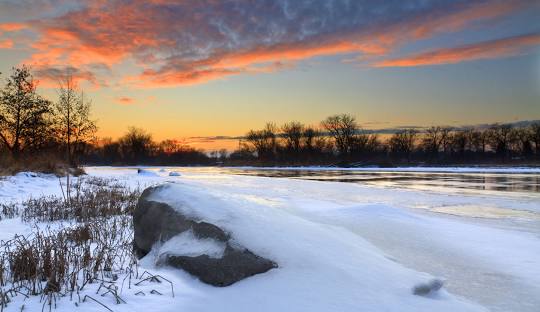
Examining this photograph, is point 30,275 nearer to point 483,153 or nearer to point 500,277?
point 500,277

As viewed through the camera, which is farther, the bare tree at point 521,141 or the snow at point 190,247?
the bare tree at point 521,141

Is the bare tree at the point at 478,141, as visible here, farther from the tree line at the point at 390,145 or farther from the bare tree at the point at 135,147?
the bare tree at the point at 135,147

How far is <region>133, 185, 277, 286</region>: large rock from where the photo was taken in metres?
3.69

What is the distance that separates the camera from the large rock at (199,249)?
3686mm

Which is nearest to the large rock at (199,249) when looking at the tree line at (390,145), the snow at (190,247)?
the snow at (190,247)

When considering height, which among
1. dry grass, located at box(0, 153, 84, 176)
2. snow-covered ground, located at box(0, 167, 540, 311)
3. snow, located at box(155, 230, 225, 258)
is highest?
dry grass, located at box(0, 153, 84, 176)

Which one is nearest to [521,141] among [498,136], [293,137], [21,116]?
[498,136]

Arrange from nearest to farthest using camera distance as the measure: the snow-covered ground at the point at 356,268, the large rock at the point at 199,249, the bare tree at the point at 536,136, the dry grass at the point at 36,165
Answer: the snow-covered ground at the point at 356,268, the large rock at the point at 199,249, the dry grass at the point at 36,165, the bare tree at the point at 536,136

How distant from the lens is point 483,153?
281 feet

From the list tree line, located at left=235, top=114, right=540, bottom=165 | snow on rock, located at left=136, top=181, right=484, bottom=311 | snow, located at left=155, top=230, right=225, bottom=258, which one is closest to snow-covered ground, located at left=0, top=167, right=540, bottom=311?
snow on rock, located at left=136, top=181, right=484, bottom=311

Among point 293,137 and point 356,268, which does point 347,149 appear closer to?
point 293,137

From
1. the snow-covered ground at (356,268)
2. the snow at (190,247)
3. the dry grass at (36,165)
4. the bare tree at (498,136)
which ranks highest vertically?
the bare tree at (498,136)

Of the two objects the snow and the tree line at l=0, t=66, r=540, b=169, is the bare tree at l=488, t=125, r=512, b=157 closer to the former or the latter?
the tree line at l=0, t=66, r=540, b=169

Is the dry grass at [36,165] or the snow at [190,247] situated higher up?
the dry grass at [36,165]
